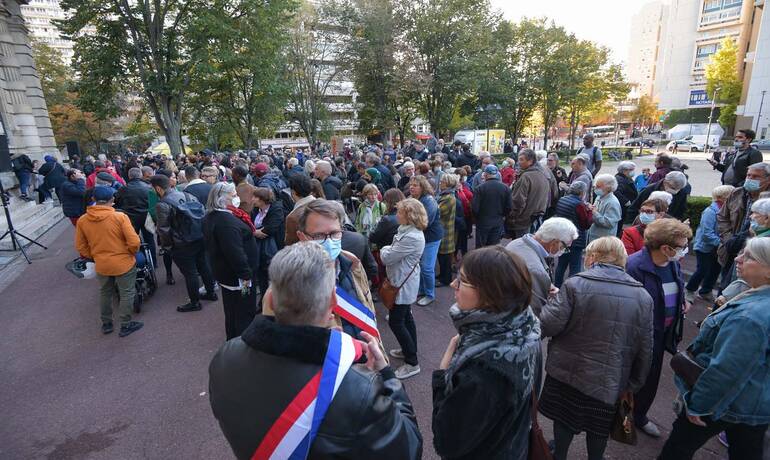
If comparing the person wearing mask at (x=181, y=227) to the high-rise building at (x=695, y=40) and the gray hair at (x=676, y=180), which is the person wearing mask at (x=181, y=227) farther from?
the high-rise building at (x=695, y=40)

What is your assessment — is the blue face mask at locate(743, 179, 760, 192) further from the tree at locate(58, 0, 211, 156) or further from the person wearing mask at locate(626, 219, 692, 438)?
the tree at locate(58, 0, 211, 156)

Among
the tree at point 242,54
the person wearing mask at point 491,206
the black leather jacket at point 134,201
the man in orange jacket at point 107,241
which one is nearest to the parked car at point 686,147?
the tree at point 242,54

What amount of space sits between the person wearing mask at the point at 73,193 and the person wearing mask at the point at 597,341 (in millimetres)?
9039

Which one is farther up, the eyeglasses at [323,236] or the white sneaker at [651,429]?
the eyeglasses at [323,236]

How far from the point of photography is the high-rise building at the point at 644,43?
99188 millimetres

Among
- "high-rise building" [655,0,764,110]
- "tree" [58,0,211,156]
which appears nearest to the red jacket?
"tree" [58,0,211,156]

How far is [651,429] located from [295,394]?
3444mm

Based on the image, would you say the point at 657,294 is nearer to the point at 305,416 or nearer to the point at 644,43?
the point at 305,416

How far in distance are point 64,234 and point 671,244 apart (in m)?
14.4

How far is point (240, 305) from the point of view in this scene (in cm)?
423

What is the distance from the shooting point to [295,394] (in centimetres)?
120

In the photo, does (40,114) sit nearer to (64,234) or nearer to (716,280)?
(64,234)

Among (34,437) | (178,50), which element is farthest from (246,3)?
(34,437)

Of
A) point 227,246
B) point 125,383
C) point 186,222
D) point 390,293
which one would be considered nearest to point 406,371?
point 390,293
